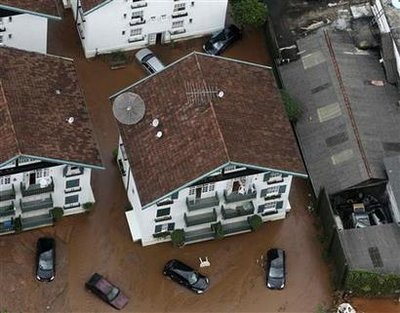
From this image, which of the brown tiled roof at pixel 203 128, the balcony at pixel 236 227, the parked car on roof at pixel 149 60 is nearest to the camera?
A: the brown tiled roof at pixel 203 128

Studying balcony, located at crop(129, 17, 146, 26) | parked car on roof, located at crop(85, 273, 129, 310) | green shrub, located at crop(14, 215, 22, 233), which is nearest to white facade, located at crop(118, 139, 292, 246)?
parked car on roof, located at crop(85, 273, 129, 310)

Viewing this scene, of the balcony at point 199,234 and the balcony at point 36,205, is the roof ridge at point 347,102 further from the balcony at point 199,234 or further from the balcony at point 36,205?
the balcony at point 36,205

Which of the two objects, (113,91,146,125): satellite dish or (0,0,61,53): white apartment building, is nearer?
(113,91,146,125): satellite dish

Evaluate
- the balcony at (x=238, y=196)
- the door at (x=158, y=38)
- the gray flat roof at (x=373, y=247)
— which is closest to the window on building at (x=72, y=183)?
the balcony at (x=238, y=196)

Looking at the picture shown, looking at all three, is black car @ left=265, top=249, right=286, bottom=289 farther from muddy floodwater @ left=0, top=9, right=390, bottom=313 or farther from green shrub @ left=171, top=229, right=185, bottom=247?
green shrub @ left=171, top=229, right=185, bottom=247

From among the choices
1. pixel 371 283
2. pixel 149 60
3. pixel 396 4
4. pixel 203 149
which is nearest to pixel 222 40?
pixel 149 60

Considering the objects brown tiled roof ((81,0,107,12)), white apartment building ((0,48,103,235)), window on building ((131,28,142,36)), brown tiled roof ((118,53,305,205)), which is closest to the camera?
white apartment building ((0,48,103,235))

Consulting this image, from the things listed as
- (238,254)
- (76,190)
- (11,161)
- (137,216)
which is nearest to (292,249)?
(238,254)
